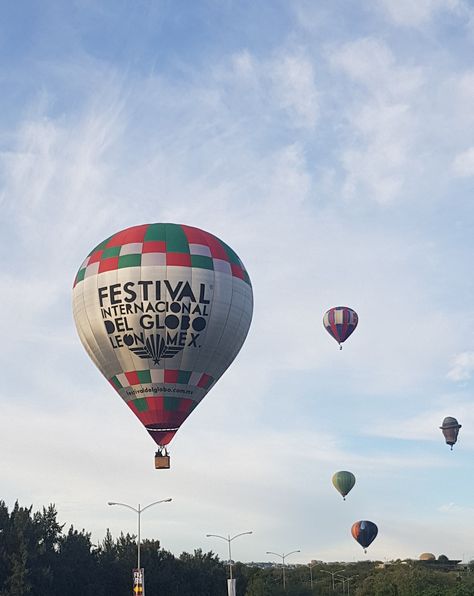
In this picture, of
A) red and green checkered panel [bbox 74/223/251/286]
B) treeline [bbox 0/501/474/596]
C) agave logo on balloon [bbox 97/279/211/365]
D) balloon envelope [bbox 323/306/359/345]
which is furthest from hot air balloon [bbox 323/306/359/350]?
agave logo on balloon [bbox 97/279/211/365]

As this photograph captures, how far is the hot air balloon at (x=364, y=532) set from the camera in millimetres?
125062

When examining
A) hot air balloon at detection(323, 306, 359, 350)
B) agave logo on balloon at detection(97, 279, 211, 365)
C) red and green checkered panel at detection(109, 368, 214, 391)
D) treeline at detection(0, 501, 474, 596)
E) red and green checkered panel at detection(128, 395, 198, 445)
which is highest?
hot air balloon at detection(323, 306, 359, 350)

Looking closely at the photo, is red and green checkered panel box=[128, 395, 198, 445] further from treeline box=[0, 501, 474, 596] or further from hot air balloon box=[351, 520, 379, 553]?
hot air balloon box=[351, 520, 379, 553]

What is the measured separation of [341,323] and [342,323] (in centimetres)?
11

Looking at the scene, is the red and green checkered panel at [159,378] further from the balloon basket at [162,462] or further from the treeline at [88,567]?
the treeline at [88,567]

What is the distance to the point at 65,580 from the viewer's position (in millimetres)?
71500

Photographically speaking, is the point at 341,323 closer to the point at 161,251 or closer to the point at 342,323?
the point at 342,323

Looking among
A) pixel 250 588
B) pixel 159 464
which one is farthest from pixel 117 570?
pixel 159 464

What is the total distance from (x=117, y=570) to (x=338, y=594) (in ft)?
205

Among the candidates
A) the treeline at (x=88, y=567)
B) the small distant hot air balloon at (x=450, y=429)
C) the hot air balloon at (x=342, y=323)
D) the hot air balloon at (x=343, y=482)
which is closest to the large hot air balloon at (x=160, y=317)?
the treeline at (x=88, y=567)

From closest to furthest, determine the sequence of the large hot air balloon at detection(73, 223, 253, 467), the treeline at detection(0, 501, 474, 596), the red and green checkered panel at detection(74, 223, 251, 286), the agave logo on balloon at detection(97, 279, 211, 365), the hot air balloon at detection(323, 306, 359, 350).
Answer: the agave logo on balloon at detection(97, 279, 211, 365)
the large hot air balloon at detection(73, 223, 253, 467)
the red and green checkered panel at detection(74, 223, 251, 286)
the treeline at detection(0, 501, 474, 596)
the hot air balloon at detection(323, 306, 359, 350)

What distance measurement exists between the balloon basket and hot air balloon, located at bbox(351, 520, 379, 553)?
265ft

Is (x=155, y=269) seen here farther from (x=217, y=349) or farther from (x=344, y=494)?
(x=344, y=494)

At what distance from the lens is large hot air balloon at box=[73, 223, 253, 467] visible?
50.7 meters
